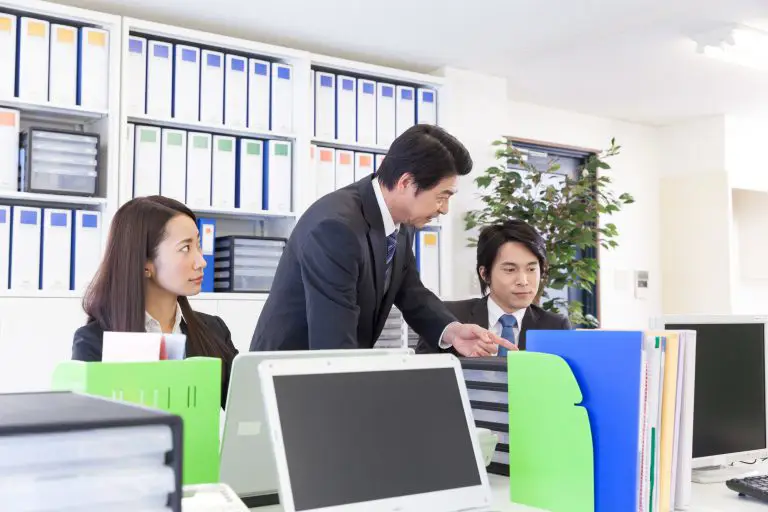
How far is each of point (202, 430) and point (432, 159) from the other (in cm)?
118

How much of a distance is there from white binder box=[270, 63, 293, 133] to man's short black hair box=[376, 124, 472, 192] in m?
1.82

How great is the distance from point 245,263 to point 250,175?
0.41 metres

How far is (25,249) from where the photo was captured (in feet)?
10.4

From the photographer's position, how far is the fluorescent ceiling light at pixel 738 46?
381 cm

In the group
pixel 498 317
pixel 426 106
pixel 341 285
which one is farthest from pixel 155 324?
pixel 426 106

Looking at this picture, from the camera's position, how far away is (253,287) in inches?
148

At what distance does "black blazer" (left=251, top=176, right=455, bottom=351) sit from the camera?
186 cm

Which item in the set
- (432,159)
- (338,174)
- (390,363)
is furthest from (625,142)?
A: (390,363)

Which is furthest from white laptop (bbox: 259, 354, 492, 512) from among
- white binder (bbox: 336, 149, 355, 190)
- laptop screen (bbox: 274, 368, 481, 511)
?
white binder (bbox: 336, 149, 355, 190)

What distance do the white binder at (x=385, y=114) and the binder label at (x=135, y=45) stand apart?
1225 mm

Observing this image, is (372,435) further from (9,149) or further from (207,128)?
(207,128)

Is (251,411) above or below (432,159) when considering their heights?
below

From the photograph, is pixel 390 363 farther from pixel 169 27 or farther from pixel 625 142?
pixel 625 142

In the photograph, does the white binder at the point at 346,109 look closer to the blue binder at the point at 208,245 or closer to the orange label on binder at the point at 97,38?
the blue binder at the point at 208,245
